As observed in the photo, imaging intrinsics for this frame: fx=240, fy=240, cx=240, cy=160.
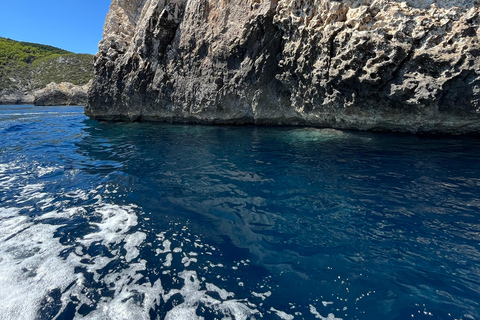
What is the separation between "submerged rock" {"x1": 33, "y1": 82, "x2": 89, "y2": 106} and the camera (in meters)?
53.0

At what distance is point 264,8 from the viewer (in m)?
12.4

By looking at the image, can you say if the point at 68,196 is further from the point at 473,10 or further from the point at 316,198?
the point at 473,10

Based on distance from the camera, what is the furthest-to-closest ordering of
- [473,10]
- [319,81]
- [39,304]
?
[319,81] < [473,10] < [39,304]

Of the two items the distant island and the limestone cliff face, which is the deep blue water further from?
the distant island

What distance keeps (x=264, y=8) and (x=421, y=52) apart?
756 cm

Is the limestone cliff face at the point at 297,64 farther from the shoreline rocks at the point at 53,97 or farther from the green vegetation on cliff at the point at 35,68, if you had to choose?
the green vegetation on cliff at the point at 35,68

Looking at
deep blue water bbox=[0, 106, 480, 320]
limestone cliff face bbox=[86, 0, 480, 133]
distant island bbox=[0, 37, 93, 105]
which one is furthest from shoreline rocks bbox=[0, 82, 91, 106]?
deep blue water bbox=[0, 106, 480, 320]

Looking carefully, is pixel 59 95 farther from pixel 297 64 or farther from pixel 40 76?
pixel 297 64

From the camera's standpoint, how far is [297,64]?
12211mm

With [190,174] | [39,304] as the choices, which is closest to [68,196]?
[190,174]

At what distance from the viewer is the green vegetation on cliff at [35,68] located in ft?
229

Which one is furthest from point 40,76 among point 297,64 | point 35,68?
point 297,64

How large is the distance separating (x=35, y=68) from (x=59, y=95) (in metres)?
41.2

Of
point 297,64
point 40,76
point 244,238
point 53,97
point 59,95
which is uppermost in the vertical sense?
point 40,76
